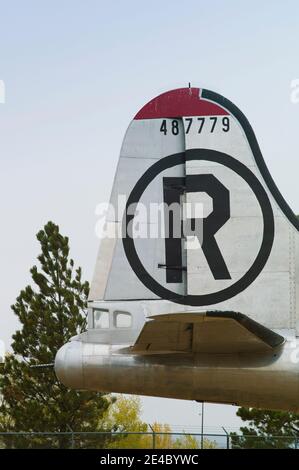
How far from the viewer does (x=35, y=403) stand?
21.8m

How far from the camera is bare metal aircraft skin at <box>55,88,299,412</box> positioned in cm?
927

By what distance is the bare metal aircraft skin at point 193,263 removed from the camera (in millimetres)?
9273

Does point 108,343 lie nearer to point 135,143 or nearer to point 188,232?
point 188,232

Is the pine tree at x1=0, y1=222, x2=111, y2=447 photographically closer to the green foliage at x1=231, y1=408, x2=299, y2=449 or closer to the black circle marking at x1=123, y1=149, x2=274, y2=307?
the green foliage at x1=231, y1=408, x2=299, y2=449

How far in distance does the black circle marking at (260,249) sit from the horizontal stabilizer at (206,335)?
81 cm

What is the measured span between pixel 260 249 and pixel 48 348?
13.0 metres

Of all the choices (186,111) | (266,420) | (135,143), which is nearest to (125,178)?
(135,143)

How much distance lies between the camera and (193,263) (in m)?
9.86

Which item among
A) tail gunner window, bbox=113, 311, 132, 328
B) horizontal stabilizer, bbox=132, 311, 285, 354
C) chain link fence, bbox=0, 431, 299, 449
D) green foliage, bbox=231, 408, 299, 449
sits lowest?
horizontal stabilizer, bbox=132, 311, 285, 354

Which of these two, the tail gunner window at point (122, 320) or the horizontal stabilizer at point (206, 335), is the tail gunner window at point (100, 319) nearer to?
the tail gunner window at point (122, 320)

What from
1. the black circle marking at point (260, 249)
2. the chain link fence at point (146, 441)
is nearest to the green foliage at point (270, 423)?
the chain link fence at point (146, 441)

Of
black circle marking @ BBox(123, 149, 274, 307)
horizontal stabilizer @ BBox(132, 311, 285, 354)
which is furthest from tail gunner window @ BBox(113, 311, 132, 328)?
horizontal stabilizer @ BBox(132, 311, 285, 354)

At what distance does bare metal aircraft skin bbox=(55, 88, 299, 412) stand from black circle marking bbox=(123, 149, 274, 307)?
1 cm
